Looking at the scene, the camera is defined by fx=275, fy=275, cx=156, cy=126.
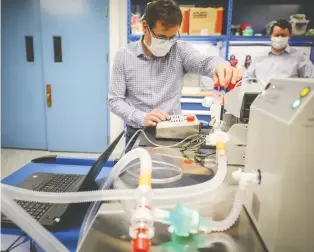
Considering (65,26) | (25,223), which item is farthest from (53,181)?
(65,26)

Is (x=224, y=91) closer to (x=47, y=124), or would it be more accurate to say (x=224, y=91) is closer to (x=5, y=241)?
(x=5, y=241)

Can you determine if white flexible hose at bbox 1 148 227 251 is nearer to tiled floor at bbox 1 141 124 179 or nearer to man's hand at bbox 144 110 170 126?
Answer: man's hand at bbox 144 110 170 126

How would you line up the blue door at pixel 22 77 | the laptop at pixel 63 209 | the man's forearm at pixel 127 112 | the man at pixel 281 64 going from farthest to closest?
1. the blue door at pixel 22 77
2. the man at pixel 281 64
3. the man's forearm at pixel 127 112
4. the laptop at pixel 63 209

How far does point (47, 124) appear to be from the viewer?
11.7 feet

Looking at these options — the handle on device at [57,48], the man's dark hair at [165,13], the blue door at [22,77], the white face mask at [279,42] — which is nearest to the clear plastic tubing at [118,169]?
the man's dark hair at [165,13]

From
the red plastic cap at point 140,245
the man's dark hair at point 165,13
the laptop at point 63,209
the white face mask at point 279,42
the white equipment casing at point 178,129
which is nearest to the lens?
the red plastic cap at point 140,245

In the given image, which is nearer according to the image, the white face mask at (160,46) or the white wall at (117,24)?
the white face mask at (160,46)

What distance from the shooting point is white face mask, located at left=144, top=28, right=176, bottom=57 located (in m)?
1.45

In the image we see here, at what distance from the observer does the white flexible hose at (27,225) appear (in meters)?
0.47

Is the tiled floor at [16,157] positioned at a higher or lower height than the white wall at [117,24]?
lower

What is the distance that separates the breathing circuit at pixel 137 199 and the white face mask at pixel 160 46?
93 cm

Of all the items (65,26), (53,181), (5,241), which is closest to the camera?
(5,241)

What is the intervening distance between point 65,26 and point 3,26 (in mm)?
825

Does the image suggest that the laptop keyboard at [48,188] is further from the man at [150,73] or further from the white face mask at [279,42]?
the white face mask at [279,42]
